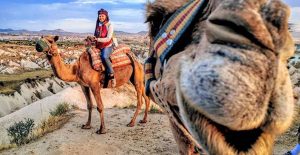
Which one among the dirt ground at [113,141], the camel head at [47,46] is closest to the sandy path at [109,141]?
the dirt ground at [113,141]

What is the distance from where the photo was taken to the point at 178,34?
2125 mm

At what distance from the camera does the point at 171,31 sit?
227 cm

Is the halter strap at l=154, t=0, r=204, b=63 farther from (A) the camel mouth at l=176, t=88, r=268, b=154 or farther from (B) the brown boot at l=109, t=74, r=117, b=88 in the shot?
(B) the brown boot at l=109, t=74, r=117, b=88

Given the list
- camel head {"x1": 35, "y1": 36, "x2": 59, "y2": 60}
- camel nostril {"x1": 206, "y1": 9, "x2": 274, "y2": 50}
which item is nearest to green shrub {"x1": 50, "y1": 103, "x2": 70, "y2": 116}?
camel head {"x1": 35, "y1": 36, "x2": 59, "y2": 60}

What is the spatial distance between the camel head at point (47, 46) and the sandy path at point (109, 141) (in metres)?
2.28

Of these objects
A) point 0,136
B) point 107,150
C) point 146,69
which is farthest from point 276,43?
point 0,136

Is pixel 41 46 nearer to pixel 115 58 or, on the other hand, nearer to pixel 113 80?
pixel 115 58

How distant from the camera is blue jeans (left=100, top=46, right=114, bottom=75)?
11.2m

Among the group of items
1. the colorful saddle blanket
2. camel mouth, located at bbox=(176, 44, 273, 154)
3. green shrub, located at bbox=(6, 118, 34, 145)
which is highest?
camel mouth, located at bbox=(176, 44, 273, 154)

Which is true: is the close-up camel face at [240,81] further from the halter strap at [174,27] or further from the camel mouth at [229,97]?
the halter strap at [174,27]

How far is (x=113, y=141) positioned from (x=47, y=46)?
2.99m

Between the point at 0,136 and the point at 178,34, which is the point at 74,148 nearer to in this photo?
the point at 0,136

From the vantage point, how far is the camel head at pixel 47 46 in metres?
10.2

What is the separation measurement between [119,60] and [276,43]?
1033 cm
